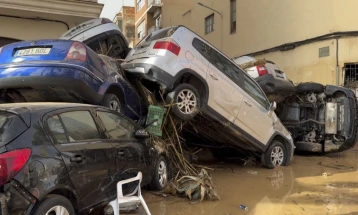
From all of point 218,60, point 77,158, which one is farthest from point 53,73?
point 218,60

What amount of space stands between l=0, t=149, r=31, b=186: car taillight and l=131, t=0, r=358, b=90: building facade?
43.1ft

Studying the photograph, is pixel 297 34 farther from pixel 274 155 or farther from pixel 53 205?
pixel 53 205

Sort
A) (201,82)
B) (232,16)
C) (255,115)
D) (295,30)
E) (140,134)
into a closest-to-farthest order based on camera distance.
A: 1. (140,134)
2. (201,82)
3. (255,115)
4. (295,30)
5. (232,16)

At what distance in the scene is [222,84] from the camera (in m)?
6.66

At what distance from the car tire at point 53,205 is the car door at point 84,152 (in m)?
0.19

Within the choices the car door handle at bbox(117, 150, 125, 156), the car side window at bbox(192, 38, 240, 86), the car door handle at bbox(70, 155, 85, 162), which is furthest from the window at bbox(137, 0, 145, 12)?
the car door handle at bbox(70, 155, 85, 162)

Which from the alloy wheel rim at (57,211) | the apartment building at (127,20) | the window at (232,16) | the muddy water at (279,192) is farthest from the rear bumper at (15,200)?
the apartment building at (127,20)

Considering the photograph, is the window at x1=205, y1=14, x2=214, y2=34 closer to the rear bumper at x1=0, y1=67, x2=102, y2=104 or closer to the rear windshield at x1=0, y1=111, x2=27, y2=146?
the rear bumper at x1=0, y1=67, x2=102, y2=104

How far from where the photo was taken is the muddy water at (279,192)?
520 centimetres

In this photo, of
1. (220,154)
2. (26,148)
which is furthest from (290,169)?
(26,148)

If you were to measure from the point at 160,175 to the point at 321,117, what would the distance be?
5.94 meters

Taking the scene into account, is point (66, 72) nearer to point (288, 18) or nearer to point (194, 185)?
point (194, 185)

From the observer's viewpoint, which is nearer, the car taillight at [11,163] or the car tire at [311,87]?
the car taillight at [11,163]

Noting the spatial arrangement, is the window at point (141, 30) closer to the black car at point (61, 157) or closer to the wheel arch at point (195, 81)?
the wheel arch at point (195, 81)
